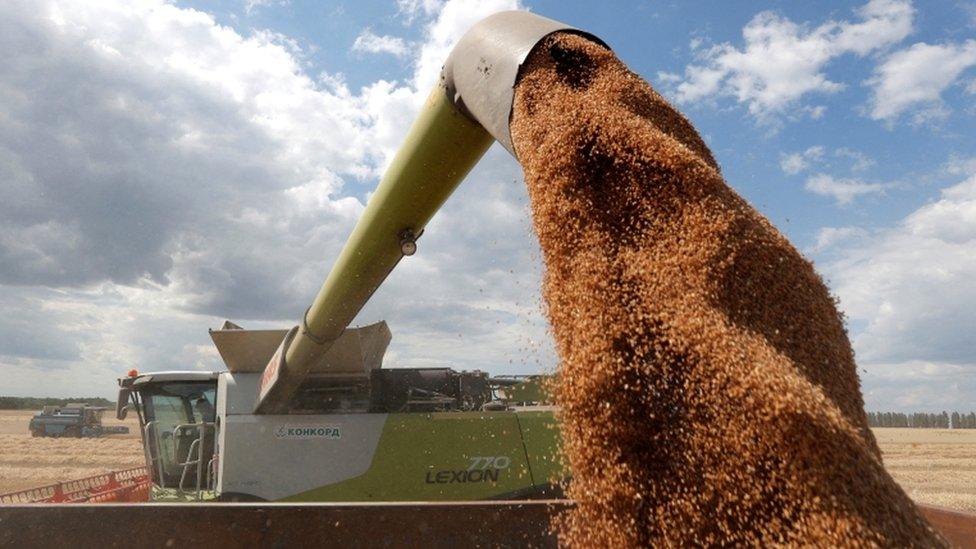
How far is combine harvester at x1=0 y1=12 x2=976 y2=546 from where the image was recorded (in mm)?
2447

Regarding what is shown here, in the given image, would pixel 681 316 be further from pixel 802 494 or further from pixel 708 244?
pixel 802 494

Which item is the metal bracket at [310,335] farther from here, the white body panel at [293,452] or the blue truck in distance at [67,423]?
the blue truck in distance at [67,423]

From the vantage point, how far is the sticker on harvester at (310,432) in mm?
4742

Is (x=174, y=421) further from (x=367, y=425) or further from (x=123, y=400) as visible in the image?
(x=367, y=425)

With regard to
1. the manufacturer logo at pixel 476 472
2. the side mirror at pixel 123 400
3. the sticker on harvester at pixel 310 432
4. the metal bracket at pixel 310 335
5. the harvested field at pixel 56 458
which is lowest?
the harvested field at pixel 56 458

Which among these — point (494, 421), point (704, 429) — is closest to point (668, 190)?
point (704, 429)

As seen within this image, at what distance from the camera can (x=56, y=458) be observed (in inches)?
689

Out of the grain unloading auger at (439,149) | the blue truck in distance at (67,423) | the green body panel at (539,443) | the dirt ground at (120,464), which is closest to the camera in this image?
the grain unloading auger at (439,149)

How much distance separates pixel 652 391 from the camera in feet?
6.37

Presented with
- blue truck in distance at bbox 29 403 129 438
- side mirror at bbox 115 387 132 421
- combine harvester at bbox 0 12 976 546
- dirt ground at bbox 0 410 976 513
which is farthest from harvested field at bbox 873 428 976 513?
blue truck in distance at bbox 29 403 129 438

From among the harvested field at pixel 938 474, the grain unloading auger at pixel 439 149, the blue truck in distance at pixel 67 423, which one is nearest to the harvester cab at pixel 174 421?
the grain unloading auger at pixel 439 149

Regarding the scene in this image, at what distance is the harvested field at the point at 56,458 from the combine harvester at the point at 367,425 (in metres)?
9.81

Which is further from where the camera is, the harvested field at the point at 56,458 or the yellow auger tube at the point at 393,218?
the harvested field at the point at 56,458

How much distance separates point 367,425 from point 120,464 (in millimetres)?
14138
